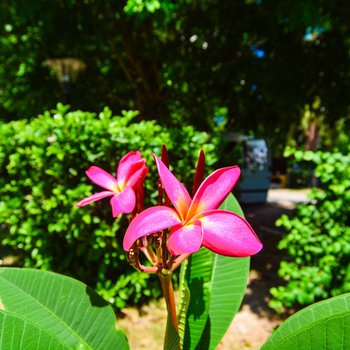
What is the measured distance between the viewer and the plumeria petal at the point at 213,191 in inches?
28.6

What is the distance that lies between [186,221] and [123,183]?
1.01 feet

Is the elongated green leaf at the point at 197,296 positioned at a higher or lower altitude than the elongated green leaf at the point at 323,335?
lower

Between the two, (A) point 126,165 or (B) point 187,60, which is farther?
(B) point 187,60

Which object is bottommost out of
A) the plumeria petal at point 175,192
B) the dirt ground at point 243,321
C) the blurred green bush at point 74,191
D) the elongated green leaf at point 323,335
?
the dirt ground at point 243,321

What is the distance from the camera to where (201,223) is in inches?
26.5

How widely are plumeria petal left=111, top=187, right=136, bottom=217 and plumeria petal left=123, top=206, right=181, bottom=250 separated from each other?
139mm

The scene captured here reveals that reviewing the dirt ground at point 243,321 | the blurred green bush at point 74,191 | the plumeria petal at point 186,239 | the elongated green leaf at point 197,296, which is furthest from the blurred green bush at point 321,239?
the plumeria petal at point 186,239

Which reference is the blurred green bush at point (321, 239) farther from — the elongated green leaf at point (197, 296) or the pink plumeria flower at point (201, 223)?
the pink plumeria flower at point (201, 223)

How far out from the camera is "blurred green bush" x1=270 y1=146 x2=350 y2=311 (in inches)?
88.7

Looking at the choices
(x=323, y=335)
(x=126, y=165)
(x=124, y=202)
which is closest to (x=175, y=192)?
(x=124, y=202)

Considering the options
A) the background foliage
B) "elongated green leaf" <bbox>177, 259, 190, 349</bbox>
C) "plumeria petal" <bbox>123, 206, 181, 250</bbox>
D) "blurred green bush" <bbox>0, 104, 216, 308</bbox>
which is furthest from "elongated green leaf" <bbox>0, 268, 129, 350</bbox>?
the background foliage

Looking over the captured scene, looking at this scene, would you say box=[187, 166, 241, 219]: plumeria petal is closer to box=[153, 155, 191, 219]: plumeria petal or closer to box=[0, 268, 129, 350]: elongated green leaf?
box=[153, 155, 191, 219]: plumeria petal

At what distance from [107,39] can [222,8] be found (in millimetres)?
2166

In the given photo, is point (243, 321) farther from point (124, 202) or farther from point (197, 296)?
point (124, 202)
